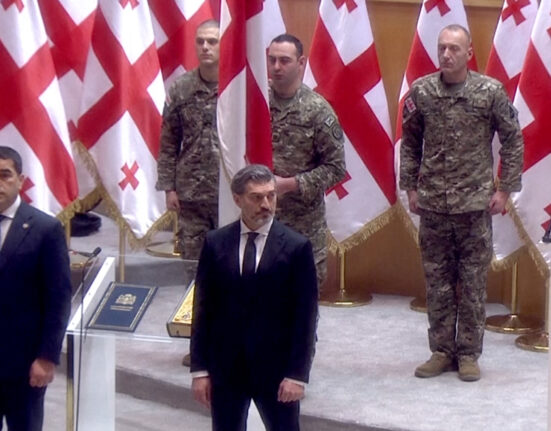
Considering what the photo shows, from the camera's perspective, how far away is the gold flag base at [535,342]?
21.7 feet

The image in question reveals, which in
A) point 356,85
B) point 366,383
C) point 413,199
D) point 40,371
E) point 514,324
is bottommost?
point 366,383

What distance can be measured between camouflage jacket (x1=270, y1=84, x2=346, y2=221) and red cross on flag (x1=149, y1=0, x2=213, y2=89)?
2377mm

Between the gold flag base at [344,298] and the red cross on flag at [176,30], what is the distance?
1.64m

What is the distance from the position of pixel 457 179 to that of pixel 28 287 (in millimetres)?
2238

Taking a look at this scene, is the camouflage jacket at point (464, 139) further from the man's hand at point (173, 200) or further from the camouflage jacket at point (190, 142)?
the man's hand at point (173, 200)

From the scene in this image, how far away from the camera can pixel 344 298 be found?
7.69 m

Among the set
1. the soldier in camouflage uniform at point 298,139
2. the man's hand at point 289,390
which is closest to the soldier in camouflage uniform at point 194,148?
the soldier in camouflage uniform at point 298,139

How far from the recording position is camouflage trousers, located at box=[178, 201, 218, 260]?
6.01 metres

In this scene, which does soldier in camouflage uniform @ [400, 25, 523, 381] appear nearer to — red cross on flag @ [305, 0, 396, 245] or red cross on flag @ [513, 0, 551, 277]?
red cross on flag @ [513, 0, 551, 277]

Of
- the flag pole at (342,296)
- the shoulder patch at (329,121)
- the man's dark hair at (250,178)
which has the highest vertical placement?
the shoulder patch at (329,121)

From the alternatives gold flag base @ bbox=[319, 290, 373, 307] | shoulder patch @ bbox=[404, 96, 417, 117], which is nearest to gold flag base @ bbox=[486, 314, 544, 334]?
gold flag base @ bbox=[319, 290, 373, 307]

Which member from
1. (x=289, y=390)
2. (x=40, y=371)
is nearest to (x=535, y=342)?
(x=289, y=390)

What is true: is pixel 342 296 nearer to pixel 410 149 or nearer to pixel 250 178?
pixel 410 149

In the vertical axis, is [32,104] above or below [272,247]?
above
